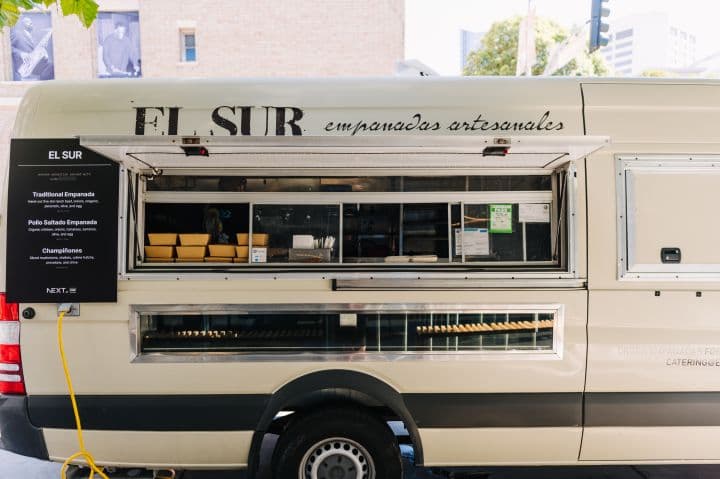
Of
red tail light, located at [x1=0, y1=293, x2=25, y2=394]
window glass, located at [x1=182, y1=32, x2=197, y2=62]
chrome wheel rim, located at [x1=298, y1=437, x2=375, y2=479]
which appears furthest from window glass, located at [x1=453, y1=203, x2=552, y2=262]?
window glass, located at [x1=182, y1=32, x2=197, y2=62]

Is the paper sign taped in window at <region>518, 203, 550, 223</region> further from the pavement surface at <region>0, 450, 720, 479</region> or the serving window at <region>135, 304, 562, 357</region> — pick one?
the pavement surface at <region>0, 450, 720, 479</region>

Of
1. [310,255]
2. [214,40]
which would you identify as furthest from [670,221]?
[214,40]

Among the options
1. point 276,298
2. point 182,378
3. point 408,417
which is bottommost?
point 408,417

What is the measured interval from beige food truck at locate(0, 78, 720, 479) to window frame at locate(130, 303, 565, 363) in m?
0.01

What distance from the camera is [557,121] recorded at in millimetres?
3303

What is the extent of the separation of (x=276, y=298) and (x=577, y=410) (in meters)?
2.23

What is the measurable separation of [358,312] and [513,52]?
14952 millimetres

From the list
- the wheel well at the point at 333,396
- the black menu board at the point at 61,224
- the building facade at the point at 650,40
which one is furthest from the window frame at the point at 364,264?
the building facade at the point at 650,40

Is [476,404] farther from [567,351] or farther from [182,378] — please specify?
[182,378]

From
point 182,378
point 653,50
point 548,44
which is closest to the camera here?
point 182,378

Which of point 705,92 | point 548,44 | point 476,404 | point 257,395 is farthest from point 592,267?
point 548,44

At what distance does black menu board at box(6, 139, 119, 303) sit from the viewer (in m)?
3.22

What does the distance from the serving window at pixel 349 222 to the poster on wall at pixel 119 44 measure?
43.8 feet

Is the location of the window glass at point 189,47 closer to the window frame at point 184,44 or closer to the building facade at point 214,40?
the window frame at point 184,44
